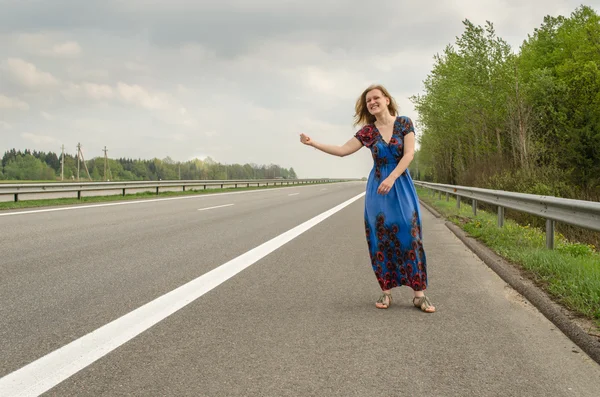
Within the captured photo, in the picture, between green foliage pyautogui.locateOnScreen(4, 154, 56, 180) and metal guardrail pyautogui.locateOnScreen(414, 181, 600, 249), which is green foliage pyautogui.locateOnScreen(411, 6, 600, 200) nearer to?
metal guardrail pyautogui.locateOnScreen(414, 181, 600, 249)

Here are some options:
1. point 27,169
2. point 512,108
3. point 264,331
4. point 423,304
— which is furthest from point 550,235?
point 27,169

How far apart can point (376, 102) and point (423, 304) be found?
5.84ft

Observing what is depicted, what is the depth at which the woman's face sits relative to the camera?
4.12 meters

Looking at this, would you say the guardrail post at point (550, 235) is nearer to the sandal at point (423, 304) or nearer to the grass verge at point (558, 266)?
the grass verge at point (558, 266)

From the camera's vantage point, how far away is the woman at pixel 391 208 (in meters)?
4.08

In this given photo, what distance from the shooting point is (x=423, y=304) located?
4.04 meters

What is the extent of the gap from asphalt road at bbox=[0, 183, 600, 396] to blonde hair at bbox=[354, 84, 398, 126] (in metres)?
1.67

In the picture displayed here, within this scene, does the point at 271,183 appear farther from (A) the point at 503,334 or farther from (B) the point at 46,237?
(A) the point at 503,334

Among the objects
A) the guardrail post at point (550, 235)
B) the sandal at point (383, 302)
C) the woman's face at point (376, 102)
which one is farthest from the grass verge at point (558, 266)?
the woman's face at point (376, 102)

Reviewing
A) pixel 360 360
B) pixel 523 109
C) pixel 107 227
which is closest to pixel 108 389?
Answer: pixel 360 360

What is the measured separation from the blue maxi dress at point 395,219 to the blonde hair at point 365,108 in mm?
170

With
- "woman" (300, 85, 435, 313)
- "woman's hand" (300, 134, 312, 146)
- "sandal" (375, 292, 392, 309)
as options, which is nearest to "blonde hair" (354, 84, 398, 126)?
"woman" (300, 85, 435, 313)

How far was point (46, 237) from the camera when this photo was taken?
316 inches

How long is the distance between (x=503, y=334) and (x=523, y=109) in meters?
→ 26.9
